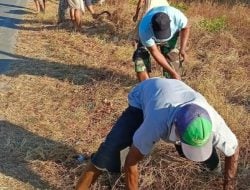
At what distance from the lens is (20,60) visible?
23.1ft

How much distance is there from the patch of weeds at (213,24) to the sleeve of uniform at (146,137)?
5.13 meters

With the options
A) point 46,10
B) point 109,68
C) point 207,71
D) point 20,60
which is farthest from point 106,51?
point 46,10

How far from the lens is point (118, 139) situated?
3.56 m

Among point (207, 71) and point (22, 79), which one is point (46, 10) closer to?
point (22, 79)

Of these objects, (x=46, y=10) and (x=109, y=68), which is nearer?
(x=109, y=68)

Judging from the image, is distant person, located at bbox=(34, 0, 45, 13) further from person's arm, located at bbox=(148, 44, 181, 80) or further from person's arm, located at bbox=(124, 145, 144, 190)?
person's arm, located at bbox=(124, 145, 144, 190)

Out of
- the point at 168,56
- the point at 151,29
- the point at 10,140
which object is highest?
the point at 151,29

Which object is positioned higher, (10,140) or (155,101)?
(155,101)

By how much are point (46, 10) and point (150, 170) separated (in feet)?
23.5

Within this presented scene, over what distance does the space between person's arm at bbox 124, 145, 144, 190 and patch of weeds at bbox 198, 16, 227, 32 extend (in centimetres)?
504

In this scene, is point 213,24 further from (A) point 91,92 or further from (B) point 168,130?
(B) point 168,130

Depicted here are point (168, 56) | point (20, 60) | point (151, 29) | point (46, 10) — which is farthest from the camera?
point (46, 10)

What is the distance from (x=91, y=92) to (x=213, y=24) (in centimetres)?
306

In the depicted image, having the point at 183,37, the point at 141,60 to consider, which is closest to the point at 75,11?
the point at 141,60
